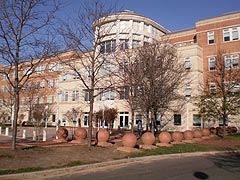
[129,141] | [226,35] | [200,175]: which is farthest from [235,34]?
[200,175]

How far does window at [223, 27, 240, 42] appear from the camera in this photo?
40.9m

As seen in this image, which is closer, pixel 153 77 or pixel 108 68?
pixel 153 77

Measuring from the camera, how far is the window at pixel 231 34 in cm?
4088

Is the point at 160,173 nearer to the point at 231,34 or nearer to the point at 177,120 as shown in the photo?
the point at 177,120

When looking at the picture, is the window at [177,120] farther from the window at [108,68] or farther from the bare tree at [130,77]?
the bare tree at [130,77]

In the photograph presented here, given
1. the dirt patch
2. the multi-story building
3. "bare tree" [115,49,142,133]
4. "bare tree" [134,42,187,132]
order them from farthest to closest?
the multi-story building, "bare tree" [115,49,142,133], "bare tree" [134,42,187,132], the dirt patch

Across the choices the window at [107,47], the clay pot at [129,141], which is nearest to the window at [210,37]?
the window at [107,47]

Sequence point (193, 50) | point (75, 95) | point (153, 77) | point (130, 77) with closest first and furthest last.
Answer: point (153, 77), point (130, 77), point (193, 50), point (75, 95)

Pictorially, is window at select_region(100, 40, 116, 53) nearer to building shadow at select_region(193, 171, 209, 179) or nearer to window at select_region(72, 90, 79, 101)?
building shadow at select_region(193, 171, 209, 179)

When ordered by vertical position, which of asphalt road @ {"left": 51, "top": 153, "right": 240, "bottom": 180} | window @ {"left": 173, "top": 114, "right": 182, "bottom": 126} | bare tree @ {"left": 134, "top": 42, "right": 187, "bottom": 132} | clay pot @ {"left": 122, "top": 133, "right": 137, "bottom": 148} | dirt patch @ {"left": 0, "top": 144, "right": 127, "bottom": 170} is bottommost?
asphalt road @ {"left": 51, "top": 153, "right": 240, "bottom": 180}

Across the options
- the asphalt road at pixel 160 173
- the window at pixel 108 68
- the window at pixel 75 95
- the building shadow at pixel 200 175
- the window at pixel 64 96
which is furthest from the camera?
the window at pixel 64 96

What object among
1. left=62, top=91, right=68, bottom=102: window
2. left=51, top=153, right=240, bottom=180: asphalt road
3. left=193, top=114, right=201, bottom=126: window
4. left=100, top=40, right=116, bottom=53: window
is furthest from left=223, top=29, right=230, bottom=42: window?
left=51, top=153, right=240, bottom=180: asphalt road

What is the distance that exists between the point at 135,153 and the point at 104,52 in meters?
7.01

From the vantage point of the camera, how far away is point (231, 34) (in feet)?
136
